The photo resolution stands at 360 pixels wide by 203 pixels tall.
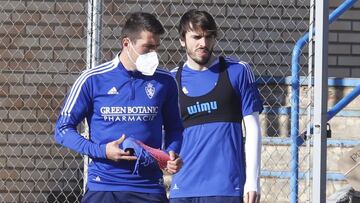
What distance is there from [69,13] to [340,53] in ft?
8.95

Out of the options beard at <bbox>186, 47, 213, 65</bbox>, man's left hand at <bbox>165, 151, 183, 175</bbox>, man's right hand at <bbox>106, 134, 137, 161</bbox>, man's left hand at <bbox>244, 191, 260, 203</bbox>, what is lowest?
man's left hand at <bbox>244, 191, 260, 203</bbox>

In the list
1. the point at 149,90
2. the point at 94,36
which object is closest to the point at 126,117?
the point at 149,90

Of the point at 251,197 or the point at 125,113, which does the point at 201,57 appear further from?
the point at 251,197

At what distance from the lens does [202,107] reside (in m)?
5.63

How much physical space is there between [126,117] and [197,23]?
0.87 meters

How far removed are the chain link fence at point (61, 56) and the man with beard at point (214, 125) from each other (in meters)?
2.94

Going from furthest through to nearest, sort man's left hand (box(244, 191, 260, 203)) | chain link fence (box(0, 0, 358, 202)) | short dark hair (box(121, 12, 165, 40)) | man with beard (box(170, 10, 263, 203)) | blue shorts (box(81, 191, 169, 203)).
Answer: chain link fence (box(0, 0, 358, 202)) → man with beard (box(170, 10, 263, 203)) → man's left hand (box(244, 191, 260, 203)) → short dark hair (box(121, 12, 165, 40)) → blue shorts (box(81, 191, 169, 203))

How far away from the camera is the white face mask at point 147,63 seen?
5.12m

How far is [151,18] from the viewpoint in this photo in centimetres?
520

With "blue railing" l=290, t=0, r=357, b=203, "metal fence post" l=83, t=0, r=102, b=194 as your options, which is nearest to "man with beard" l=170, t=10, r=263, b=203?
"metal fence post" l=83, t=0, r=102, b=194

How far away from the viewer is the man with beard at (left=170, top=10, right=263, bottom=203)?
18.0 ft

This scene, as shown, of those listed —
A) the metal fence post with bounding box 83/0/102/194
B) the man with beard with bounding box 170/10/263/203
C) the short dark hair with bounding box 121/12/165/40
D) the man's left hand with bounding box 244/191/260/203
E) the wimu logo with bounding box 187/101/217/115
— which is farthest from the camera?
the metal fence post with bounding box 83/0/102/194

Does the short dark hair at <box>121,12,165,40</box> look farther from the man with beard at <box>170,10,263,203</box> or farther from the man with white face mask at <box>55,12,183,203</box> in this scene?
the man with beard at <box>170,10,263,203</box>

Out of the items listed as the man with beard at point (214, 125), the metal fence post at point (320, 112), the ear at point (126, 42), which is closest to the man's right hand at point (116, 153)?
the ear at point (126, 42)
